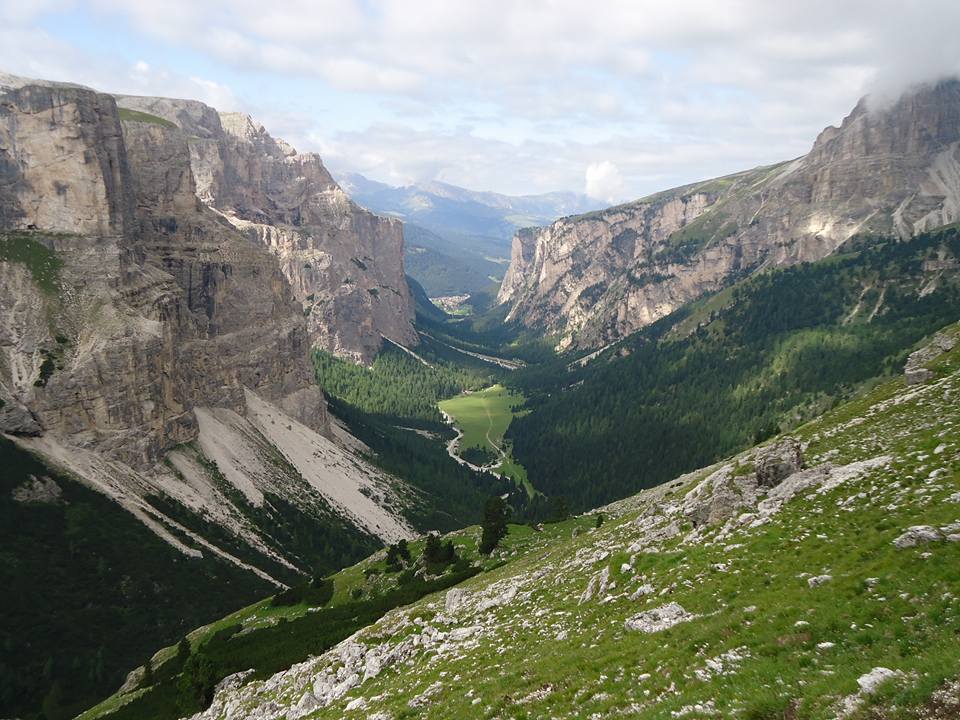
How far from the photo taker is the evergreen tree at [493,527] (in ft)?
259

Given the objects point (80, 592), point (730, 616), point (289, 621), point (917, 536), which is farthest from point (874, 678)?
point (80, 592)

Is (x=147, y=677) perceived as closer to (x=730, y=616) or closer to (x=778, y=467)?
(x=730, y=616)

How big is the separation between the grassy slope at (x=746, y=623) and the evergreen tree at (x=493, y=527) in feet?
95.8

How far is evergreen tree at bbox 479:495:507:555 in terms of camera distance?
3105 inches

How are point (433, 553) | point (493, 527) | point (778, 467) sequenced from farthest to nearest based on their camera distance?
point (433, 553) < point (493, 527) < point (778, 467)

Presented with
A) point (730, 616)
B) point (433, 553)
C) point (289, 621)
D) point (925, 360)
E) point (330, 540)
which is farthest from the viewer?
point (330, 540)

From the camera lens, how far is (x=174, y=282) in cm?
17038

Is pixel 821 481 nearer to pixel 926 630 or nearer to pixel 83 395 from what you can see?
pixel 926 630

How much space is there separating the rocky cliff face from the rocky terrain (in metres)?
101

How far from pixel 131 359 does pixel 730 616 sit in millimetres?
147271

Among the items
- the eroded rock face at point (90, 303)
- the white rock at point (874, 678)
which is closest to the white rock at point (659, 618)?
the white rock at point (874, 678)

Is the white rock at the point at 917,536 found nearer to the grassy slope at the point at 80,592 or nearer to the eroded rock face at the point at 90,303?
the grassy slope at the point at 80,592

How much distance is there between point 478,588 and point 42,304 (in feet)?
440

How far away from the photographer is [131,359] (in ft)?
461
